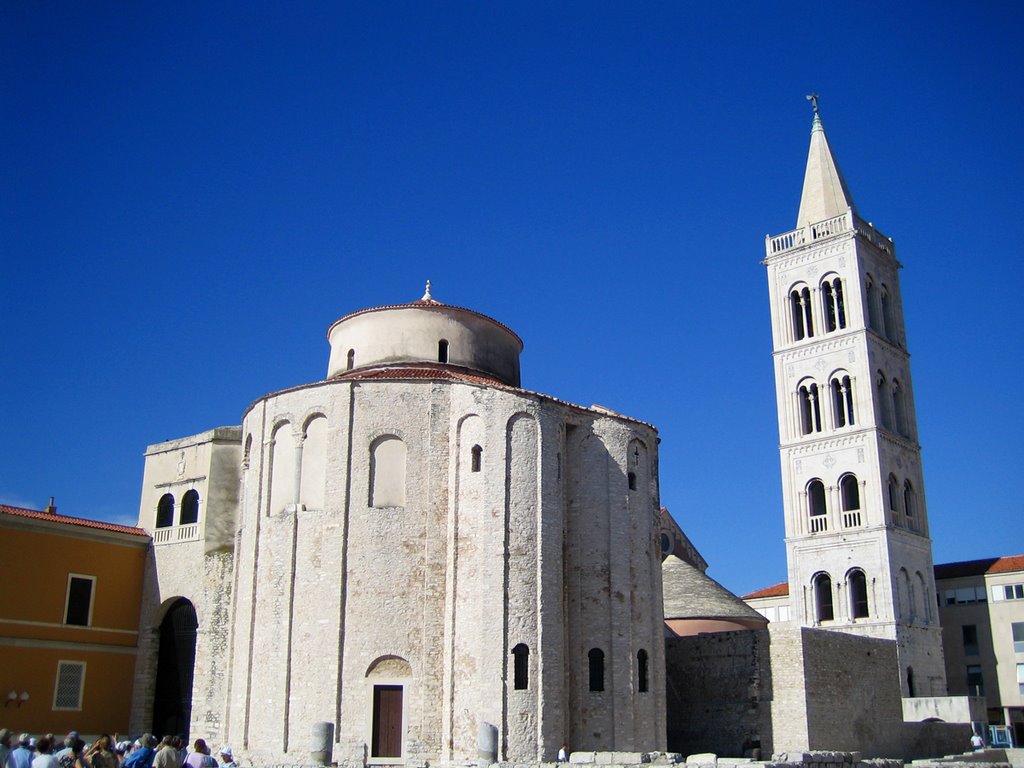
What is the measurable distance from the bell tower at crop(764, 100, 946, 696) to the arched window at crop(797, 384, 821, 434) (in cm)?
5

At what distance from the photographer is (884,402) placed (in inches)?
1790

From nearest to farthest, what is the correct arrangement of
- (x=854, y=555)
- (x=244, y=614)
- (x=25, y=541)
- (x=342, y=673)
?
1. (x=342, y=673)
2. (x=244, y=614)
3. (x=25, y=541)
4. (x=854, y=555)

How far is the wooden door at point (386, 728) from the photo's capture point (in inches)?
957

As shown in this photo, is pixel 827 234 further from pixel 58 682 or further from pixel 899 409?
pixel 58 682

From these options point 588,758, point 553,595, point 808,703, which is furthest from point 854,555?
point 588,758

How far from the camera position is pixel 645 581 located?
27.8m

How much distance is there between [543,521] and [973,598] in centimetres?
3091

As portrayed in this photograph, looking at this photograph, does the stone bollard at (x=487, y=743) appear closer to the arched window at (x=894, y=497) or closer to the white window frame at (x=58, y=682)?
the white window frame at (x=58, y=682)

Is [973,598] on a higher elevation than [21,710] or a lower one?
higher

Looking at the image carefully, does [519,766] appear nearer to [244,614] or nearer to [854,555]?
[244,614]

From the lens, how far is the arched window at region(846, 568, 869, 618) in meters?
42.4

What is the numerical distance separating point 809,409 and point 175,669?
2900 cm

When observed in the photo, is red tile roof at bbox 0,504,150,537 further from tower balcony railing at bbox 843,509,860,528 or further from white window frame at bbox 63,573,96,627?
tower balcony railing at bbox 843,509,860,528

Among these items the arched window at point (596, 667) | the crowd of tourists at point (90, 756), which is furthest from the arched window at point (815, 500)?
the crowd of tourists at point (90, 756)
